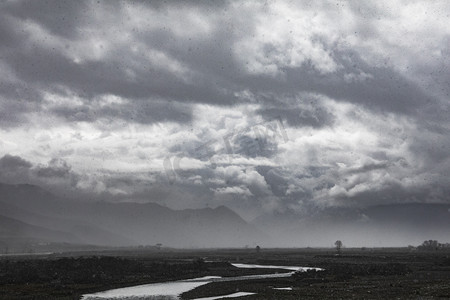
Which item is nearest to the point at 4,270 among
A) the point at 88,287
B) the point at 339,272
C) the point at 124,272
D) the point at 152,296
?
the point at 124,272

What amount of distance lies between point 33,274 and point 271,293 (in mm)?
59165

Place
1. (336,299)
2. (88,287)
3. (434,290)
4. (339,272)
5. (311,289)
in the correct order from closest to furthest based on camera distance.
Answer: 1. (336,299)
2. (434,290)
3. (311,289)
4. (88,287)
5. (339,272)

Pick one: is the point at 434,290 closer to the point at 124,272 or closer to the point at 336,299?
the point at 336,299

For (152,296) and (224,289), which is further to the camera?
(224,289)

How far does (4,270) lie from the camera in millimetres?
114688

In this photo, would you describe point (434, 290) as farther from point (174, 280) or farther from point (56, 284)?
point (56, 284)

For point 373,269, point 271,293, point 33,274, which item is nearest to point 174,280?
point 33,274

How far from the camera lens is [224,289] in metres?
84.7

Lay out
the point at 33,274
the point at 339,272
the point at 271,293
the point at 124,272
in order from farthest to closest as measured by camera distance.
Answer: the point at 124,272 → the point at 339,272 → the point at 33,274 → the point at 271,293

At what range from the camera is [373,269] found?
115438mm

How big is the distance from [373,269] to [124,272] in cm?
6708

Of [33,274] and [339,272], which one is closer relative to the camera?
[33,274]

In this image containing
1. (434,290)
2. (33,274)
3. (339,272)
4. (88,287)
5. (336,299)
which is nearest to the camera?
(336,299)

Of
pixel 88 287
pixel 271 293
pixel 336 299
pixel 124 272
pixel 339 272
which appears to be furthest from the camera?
pixel 124 272
